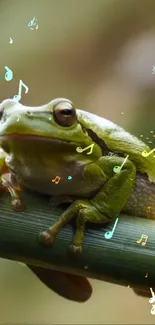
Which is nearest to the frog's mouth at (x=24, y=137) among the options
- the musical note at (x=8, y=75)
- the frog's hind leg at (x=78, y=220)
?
the frog's hind leg at (x=78, y=220)

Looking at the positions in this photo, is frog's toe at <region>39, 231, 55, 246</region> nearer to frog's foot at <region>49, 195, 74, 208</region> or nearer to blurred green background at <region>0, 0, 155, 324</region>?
frog's foot at <region>49, 195, 74, 208</region>

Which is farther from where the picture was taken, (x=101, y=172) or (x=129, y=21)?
(x=129, y=21)

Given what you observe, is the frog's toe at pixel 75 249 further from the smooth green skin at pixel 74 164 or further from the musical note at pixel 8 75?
the musical note at pixel 8 75

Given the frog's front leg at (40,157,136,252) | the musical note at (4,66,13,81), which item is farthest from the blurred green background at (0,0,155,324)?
the frog's front leg at (40,157,136,252)

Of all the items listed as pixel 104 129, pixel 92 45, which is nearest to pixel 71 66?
pixel 92 45

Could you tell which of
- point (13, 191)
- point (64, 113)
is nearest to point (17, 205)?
point (13, 191)

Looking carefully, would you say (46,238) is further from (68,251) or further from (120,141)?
Answer: (120,141)

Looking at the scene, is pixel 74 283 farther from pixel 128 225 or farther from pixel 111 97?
pixel 111 97
